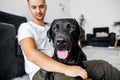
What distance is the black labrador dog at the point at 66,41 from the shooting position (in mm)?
963

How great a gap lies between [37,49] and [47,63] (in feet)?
0.84

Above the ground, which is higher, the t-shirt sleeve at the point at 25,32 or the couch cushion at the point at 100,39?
the t-shirt sleeve at the point at 25,32

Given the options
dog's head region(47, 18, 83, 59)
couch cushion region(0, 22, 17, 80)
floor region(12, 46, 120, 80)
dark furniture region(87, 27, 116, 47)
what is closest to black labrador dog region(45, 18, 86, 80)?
dog's head region(47, 18, 83, 59)

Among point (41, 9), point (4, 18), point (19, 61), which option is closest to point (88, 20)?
point (4, 18)

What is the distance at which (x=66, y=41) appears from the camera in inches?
37.5

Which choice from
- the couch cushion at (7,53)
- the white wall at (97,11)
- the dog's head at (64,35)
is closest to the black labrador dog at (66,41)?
the dog's head at (64,35)

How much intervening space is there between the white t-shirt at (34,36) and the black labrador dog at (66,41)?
0.17 meters

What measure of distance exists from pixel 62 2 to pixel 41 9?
596 cm

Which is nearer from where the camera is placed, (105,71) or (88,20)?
(105,71)

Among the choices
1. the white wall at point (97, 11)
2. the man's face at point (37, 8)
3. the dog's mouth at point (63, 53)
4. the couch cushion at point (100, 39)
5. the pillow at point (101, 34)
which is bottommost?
the couch cushion at point (100, 39)

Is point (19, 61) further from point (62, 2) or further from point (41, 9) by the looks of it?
point (62, 2)

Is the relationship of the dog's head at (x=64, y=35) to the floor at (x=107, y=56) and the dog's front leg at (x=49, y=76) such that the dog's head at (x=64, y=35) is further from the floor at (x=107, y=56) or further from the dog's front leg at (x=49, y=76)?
the floor at (x=107, y=56)

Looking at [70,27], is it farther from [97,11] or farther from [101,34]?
[97,11]

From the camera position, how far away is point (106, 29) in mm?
7551
